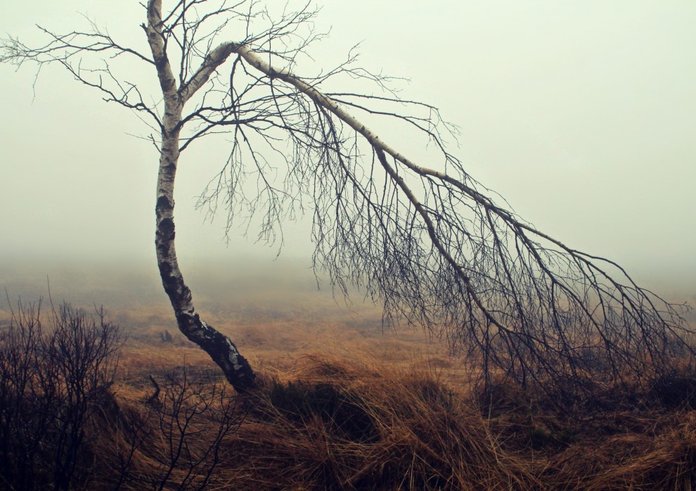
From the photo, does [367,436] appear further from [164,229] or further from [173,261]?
[164,229]

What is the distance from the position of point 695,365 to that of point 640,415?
1435 mm

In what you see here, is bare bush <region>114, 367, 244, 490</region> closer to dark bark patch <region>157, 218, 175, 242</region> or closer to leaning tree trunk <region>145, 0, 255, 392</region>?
leaning tree trunk <region>145, 0, 255, 392</region>

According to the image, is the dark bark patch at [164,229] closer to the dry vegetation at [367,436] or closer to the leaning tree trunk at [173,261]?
the leaning tree trunk at [173,261]

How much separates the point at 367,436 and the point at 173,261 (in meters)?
2.74

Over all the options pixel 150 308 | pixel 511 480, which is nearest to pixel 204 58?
pixel 511 480

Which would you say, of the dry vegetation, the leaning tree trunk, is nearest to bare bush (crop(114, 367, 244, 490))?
the dry vegetation

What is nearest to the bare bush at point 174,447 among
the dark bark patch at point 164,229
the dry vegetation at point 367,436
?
the dry vegetation at point 367,436

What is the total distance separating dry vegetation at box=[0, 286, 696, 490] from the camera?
350 cm

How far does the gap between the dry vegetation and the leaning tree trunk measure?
0.33m

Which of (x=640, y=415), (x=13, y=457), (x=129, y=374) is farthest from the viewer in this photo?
(x=129, y=374)

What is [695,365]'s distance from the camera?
5.65m

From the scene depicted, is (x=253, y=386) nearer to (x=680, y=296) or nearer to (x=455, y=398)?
(x=455, y=398)

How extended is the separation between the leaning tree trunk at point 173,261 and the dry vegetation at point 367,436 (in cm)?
33

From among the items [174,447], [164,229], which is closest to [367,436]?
[174,447]
